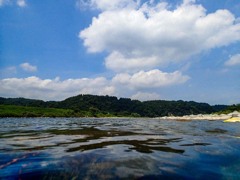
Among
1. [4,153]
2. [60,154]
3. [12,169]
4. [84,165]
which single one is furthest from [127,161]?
[4,153]

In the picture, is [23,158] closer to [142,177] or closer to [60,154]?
[60,154]

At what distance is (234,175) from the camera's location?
6.80m

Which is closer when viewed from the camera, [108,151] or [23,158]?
[23,158]

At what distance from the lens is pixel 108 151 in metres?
9.97

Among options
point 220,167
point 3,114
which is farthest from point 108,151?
point 3,114

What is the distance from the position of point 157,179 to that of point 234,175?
7.66ft

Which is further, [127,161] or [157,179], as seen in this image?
[127,161]

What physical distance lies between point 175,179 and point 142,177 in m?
0.87

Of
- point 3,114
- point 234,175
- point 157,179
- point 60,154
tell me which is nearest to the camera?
point 157,179

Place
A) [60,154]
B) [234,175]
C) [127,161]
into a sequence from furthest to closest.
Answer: [60,154], [127,161], [234,175]

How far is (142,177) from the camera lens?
639 cm

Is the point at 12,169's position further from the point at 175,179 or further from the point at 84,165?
the point at 175,179

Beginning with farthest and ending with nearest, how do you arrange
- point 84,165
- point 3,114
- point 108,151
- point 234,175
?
point 3,114, point 108,151, point 84,165, point 234,175

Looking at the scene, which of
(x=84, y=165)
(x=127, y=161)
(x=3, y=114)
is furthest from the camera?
(x=3, y=114)
